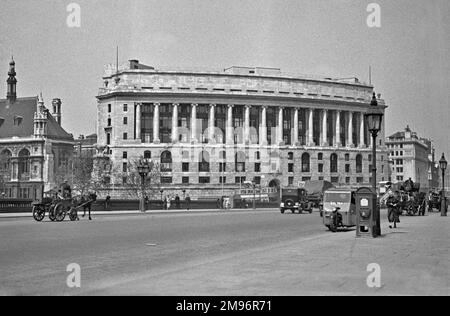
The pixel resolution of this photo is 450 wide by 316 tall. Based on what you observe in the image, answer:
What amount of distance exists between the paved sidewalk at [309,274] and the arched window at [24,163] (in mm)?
125602

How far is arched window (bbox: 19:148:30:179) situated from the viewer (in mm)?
135000

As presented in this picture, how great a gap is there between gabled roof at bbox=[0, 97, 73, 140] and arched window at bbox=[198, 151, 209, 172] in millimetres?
38072

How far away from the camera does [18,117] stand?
13900 centimetres

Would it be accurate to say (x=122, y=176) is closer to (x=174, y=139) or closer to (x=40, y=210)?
(x=174, y=139)

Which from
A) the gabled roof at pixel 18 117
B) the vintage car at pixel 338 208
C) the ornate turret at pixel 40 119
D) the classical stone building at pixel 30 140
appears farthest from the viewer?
the gabled roof at pixel 18 117

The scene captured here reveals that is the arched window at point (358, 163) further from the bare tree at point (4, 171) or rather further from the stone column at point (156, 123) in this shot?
the bare tree at point (4, 171)

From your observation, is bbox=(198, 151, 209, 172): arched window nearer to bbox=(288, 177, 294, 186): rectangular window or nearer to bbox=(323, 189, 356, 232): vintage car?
bbox=(288, 177, 294, 186): rectangular window

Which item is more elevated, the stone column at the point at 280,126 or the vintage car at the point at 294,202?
the stone column at the point at 280,126

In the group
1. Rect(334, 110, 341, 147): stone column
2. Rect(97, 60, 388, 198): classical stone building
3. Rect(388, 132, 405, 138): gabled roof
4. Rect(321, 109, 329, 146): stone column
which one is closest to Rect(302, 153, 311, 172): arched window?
Rect(97, 60, 388, 198): classical stone building

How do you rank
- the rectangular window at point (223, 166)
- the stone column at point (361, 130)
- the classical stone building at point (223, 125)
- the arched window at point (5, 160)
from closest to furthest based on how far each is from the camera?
the arched window at point (5, 160) → the classical stone building at point (223, 125) → the rectangular window at point (223, 166) → the stone column at point (361, 130)

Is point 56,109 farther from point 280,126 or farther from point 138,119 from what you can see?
point 280,126

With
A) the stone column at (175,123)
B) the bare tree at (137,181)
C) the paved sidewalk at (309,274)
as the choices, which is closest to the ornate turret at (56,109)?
the stone column at (175,123)

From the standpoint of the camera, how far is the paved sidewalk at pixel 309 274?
31.9ft
